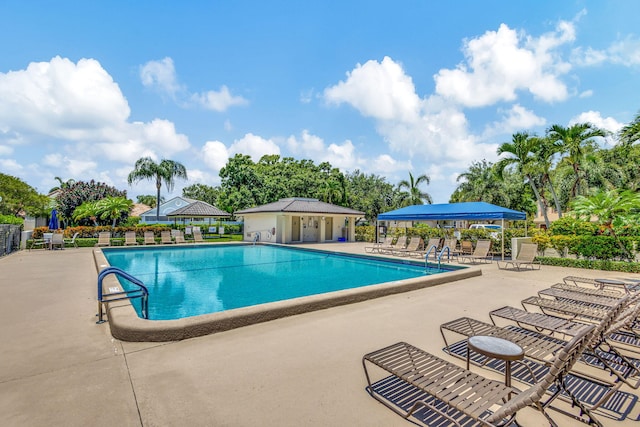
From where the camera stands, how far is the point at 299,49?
1614 cm

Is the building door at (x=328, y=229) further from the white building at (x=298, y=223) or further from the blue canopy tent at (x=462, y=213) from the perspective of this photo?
the blue canopy tent at (x=462, y=213)

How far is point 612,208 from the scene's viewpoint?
36.1 ft

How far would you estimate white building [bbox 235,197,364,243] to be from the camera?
78.1 ft

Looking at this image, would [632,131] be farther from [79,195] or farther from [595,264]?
[79,195]

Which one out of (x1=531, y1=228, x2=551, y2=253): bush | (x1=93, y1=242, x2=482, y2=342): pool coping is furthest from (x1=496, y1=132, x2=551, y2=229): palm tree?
(x1=93, y1=242, x2=482, y2=342): pool coping

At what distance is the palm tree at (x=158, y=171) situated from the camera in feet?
109

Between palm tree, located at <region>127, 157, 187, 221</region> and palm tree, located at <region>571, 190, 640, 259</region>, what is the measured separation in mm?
35000

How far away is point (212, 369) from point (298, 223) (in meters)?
21.8

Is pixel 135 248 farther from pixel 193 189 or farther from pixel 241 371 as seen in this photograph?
pixel 193 189

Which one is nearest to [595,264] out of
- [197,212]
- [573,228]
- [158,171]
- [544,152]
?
[573,228]

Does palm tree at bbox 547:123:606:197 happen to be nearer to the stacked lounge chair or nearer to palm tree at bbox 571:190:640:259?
palm tree at bbox 571:190:640:259

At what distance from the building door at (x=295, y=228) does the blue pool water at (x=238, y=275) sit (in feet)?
19.0

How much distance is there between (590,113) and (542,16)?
12.2 meters

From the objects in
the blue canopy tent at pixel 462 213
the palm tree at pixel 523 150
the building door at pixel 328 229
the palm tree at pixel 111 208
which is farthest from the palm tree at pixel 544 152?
the palm tree at pixel 111 208
